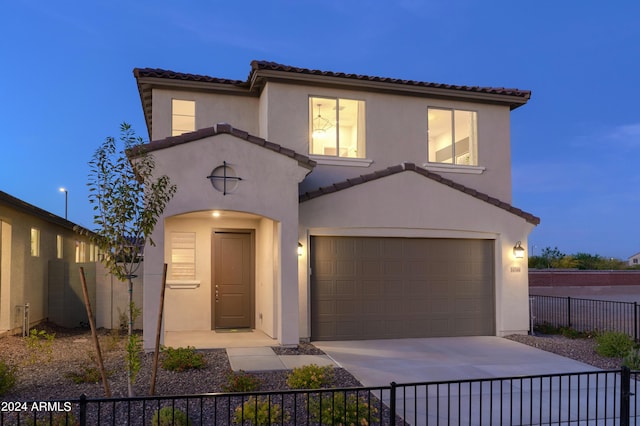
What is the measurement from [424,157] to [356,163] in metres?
1.96

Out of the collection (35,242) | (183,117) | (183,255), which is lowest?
(183,255)

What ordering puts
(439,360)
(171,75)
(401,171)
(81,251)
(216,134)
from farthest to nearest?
(81,251) → (171,75) → (401,171) → (216,134) → (439,360)

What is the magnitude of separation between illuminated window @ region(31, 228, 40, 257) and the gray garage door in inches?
301

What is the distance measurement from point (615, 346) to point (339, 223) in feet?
20.2

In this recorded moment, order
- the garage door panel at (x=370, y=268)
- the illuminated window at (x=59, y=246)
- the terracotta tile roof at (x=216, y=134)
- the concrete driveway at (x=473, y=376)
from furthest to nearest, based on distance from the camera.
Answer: the illuminated window at (x=59, y=246)
the garage door panel at (x=370, y=268)
the terracotta tile roof at (x=216, y=134)
the concrete driveway at (x=473, y=376)

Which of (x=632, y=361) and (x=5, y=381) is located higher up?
(x=5, y=381)

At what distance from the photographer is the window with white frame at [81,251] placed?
20.3m

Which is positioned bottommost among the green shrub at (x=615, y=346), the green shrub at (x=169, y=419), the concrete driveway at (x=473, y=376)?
the concrete driveway at (x=473, y=376)

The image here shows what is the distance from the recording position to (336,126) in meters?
13.7

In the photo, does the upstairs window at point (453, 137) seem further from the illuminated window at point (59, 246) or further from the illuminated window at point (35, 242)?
the illuminated window at point (59, 246)

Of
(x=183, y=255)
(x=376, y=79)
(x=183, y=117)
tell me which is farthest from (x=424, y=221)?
(x=183, y=117)

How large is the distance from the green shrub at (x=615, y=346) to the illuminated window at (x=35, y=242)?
1367 cm

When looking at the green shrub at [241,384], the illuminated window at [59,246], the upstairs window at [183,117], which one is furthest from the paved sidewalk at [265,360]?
the illuminated window at [59,246]

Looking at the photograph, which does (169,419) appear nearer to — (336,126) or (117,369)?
(117,369)
